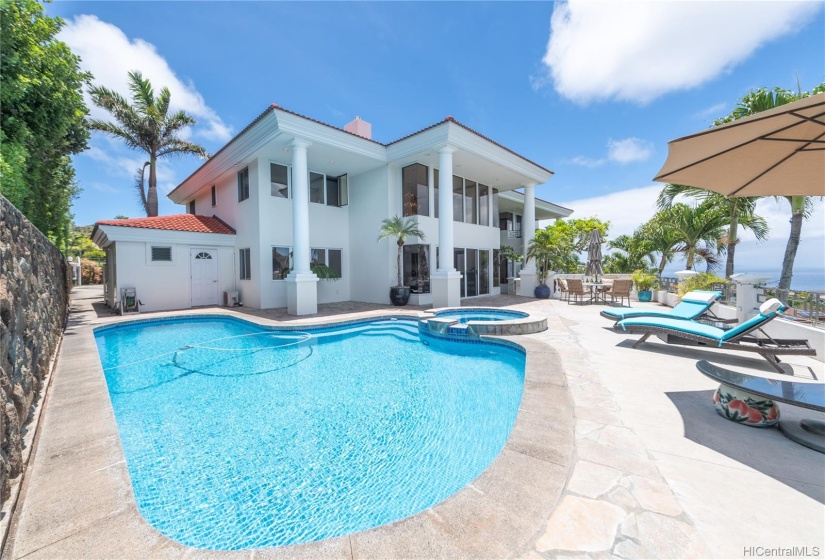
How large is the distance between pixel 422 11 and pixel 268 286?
1060 centimetres

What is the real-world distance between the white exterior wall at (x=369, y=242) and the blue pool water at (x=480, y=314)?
11.1 feet

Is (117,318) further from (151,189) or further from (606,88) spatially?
(606,88)

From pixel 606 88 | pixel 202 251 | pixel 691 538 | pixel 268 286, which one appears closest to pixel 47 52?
pixel 202 251

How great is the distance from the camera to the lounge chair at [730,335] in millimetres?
4281

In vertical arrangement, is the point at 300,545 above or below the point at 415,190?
below

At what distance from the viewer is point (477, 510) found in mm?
1868

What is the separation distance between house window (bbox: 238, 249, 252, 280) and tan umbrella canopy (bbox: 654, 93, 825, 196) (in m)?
12.6

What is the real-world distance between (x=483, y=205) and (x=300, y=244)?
30.7 feet

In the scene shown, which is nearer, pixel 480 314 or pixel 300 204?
pixel 480 314

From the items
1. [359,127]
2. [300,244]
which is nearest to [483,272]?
[359,127]

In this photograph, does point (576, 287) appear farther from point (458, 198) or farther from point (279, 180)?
point (279, 180)

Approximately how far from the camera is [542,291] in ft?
49.0

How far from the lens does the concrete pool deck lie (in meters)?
1.63

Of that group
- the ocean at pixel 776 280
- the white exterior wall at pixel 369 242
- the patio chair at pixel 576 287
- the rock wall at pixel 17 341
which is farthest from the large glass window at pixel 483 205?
the rock wall at pixel 17 341
